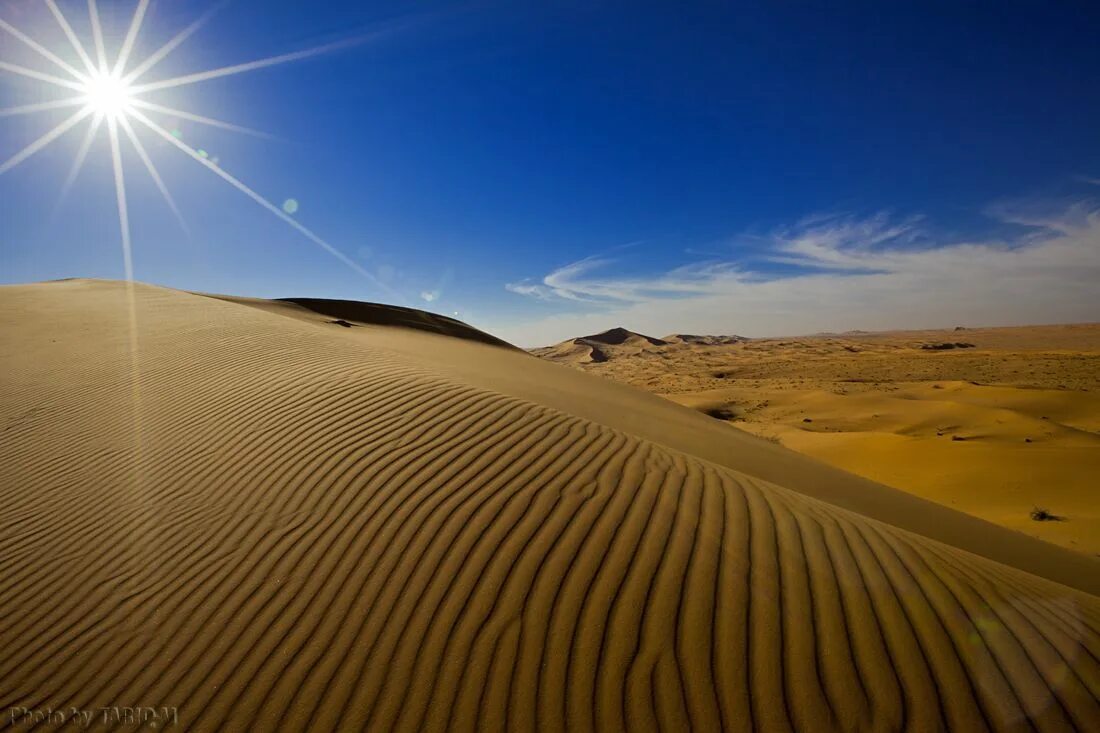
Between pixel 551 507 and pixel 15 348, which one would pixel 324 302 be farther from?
pixel 551 507

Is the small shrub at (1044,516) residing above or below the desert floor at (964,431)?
below

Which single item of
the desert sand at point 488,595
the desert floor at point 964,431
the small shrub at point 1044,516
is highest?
the desert sand at point 488,595

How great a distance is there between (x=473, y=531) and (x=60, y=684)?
2229 mm

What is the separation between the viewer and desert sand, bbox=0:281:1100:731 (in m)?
1.86

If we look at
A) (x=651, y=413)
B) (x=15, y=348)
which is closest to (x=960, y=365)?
(x=651, y=413)

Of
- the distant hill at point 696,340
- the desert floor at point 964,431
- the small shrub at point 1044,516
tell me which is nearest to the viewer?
the small shrub at point 1044,516

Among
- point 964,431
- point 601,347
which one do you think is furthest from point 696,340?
point 964,431

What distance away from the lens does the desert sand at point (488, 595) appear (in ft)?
6.10

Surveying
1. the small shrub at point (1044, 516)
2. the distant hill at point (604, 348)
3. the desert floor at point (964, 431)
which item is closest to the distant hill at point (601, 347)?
the distant hill at point (604, 348)

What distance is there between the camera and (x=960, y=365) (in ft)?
90.8

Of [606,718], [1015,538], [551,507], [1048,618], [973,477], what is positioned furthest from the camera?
[973,477]

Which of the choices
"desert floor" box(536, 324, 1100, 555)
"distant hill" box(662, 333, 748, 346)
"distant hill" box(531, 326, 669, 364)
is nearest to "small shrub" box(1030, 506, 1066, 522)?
"desert floor" box(536, 324, 1100, 555)

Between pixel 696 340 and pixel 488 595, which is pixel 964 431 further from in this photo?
pixel 696 340

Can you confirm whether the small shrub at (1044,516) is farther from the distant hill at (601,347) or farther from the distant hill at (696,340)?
the distant hill at (696,340)
